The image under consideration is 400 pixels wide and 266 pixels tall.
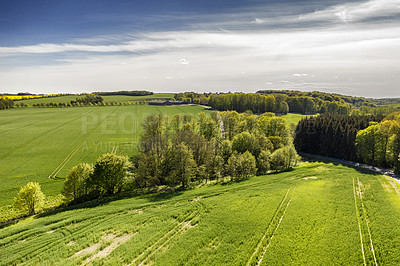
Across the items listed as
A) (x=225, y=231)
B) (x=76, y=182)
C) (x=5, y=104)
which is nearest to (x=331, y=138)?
(x=225, y=231)

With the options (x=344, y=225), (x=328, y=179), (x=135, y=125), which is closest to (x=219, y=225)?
(x=344, y=225)

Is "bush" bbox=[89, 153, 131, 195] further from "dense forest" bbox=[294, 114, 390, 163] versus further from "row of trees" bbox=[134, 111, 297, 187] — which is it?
"dense forest" bbox=[294, 114, 390, 163]

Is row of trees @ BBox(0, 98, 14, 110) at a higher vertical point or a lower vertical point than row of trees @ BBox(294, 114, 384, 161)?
higher

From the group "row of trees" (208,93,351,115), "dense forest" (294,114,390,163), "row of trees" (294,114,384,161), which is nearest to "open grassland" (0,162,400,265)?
"dense forest" (294,114,390,163)

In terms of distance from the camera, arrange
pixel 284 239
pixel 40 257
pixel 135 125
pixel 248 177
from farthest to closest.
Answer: pixel 135 125
pixel 248 177
pixel 284 239
pixel 40 257

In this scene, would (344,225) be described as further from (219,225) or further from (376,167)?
(376,167)

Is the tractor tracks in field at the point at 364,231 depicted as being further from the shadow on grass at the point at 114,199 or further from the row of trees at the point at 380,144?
the row of trees at the point at 380,144
